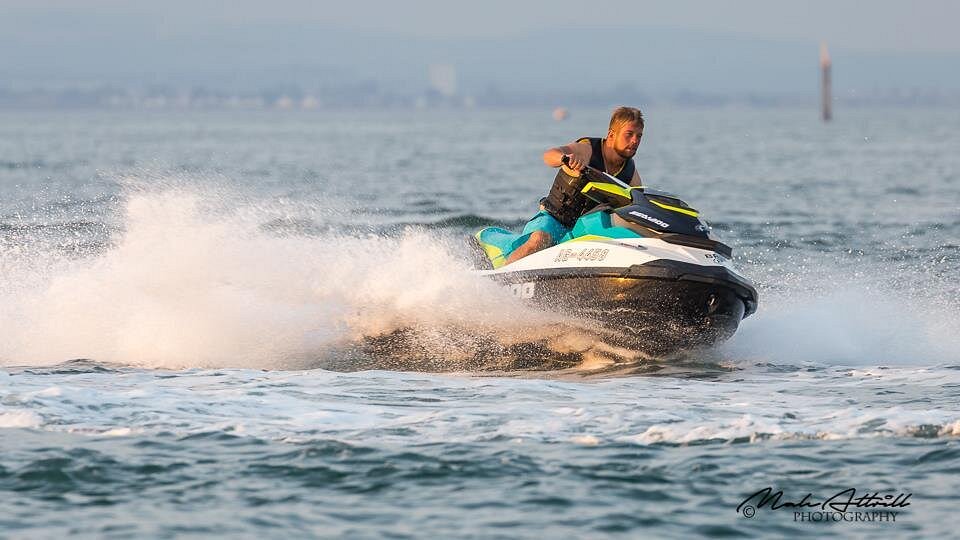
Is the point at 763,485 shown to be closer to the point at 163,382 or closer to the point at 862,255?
the point at 163,382

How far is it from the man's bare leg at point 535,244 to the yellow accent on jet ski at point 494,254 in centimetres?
25

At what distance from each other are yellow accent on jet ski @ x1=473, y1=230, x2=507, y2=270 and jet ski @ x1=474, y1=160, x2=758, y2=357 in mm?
447

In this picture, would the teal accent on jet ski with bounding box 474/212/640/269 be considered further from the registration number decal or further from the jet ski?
the registration number decal

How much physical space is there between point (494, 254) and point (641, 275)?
62.3 inches

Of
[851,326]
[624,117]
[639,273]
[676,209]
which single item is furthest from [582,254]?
[851,326]

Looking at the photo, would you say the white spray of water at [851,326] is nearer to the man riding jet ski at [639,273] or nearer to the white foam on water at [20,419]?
the man riding jet ski at [639,273]

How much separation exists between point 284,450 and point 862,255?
11.5 metres

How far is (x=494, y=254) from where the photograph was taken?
418 inches

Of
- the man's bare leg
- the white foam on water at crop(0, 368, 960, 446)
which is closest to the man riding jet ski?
the man's bare leg

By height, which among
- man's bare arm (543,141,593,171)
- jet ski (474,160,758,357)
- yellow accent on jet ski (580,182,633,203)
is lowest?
jet ski (474,160,758,357)

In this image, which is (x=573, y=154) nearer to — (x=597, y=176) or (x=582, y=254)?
(x=597, y=176)

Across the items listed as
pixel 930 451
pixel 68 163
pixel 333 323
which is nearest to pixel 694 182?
pixel 68 163

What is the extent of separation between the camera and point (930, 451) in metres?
6.97

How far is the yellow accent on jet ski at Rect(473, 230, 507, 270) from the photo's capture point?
34.4ft
